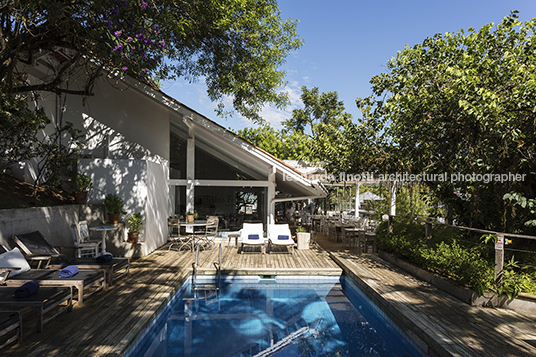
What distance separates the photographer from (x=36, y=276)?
16.8 ft

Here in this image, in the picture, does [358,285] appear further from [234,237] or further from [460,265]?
[234,237]

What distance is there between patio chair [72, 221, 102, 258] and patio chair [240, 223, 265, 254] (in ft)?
13.7

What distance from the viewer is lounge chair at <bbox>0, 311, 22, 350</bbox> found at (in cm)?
364

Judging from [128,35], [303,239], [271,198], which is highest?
[128,35]

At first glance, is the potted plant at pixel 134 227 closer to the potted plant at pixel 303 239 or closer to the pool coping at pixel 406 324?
the potted plant at pixel 303 239

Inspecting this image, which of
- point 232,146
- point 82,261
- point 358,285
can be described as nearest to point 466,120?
point 358,285

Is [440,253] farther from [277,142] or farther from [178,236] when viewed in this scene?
[277,142]

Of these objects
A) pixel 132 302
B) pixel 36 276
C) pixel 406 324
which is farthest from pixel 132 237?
pixel 406 324

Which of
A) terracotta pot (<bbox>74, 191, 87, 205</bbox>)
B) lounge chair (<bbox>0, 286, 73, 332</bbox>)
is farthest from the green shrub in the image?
terracotta pot (<bbox>74, 191, 87, 205</bbox>)

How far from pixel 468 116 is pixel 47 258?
8.20m

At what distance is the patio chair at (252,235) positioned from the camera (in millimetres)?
10289

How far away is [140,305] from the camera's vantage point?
5.43 meters

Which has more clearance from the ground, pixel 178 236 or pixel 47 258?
pixel 47 258

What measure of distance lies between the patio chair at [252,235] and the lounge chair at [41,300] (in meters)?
5.88
